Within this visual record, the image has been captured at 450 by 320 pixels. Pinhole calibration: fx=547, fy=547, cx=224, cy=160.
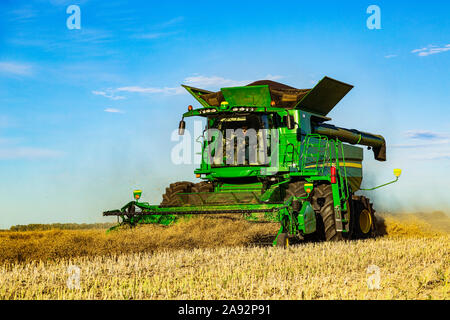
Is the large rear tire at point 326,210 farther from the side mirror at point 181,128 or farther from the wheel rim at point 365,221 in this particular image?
the side mirror at point 181,128

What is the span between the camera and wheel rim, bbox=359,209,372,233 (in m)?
12.0

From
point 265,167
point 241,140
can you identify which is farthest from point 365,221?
point 241,140

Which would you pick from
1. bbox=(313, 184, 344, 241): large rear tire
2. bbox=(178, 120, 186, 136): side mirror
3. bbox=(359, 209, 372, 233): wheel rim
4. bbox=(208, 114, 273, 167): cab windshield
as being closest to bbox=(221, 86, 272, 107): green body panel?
bbox=(208, 114, 273, 167): cab windshield

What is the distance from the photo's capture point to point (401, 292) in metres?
5.15

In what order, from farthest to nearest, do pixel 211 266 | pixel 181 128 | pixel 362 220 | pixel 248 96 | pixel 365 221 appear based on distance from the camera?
pixel 365 221 < pixel 362 220 < pixel 248 96 < pixel 181 128 < pixel 211 266

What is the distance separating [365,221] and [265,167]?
123 inches

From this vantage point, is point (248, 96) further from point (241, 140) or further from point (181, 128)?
point (181, 128)

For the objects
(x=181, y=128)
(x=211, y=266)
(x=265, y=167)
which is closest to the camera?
(x=211, y=266)

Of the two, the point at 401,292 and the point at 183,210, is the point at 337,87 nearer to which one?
the point at 183,210

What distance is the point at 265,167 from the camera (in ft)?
34.8

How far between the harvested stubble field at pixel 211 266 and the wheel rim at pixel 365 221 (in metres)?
1.54

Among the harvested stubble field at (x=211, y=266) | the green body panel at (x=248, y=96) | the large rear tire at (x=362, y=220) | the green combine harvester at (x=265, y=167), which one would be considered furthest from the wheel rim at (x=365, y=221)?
the green body panel at (x=248, y=96)

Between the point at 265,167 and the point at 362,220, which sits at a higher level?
the point at 265,167

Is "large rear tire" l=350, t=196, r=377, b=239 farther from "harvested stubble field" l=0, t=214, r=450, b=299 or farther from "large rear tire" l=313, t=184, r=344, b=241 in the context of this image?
"harvested stubble field" l=0, t=214, r=450, b=299
